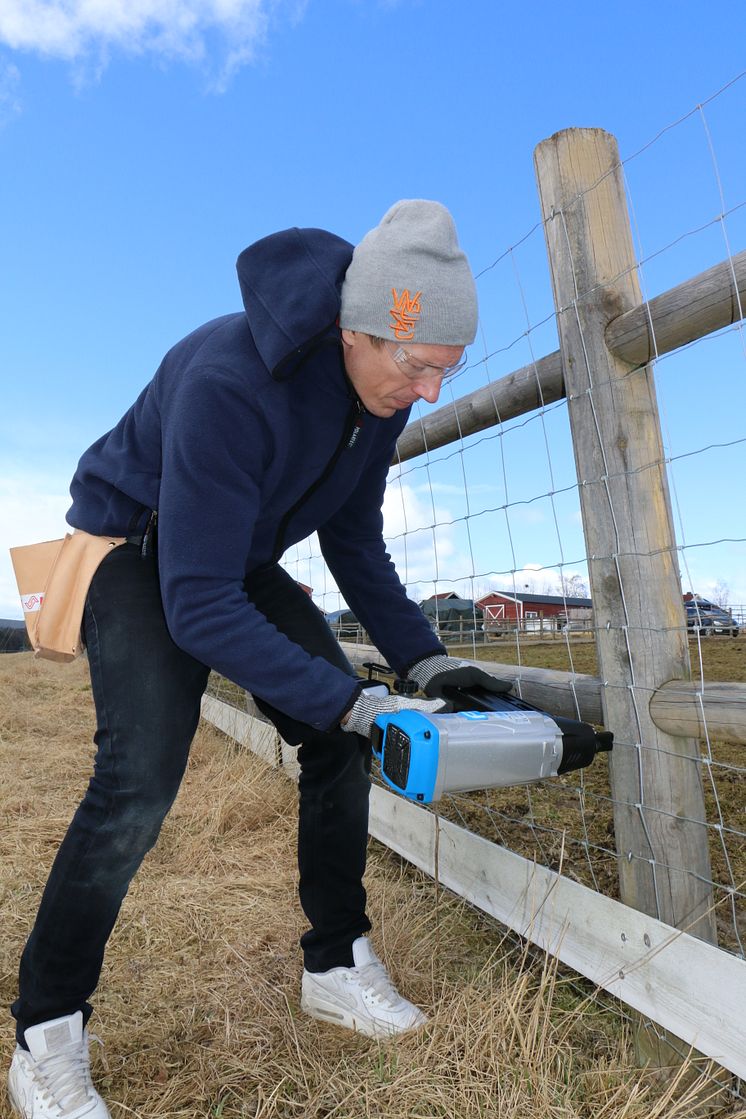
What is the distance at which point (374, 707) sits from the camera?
1.66 metres

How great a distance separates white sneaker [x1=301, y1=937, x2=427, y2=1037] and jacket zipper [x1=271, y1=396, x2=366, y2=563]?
1.04m

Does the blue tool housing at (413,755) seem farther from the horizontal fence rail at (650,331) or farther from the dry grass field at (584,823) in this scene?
the horizontal fence rail at (650,331)

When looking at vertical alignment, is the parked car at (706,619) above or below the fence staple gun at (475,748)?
above

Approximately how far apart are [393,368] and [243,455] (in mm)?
350

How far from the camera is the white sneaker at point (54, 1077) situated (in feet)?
5.26

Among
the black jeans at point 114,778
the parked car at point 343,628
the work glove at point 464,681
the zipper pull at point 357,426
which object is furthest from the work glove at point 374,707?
the parked car at point 343,628

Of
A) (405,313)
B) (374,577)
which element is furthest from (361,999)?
(405,313)

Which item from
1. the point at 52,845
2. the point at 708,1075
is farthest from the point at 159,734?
the point at 52,845

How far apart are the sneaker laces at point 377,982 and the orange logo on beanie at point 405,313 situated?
1460 millimetres

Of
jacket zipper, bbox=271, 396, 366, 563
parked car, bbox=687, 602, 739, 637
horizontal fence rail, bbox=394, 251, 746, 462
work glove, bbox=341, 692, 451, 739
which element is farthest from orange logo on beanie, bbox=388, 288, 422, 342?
parked car, bbox=687, 602, 739, 637

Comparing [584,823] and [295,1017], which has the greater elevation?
[584,823]

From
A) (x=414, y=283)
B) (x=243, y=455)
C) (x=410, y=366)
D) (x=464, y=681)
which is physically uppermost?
(x=414, y=283)

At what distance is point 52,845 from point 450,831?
1790 millimetres

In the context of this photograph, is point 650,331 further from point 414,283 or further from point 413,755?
point 413,755
